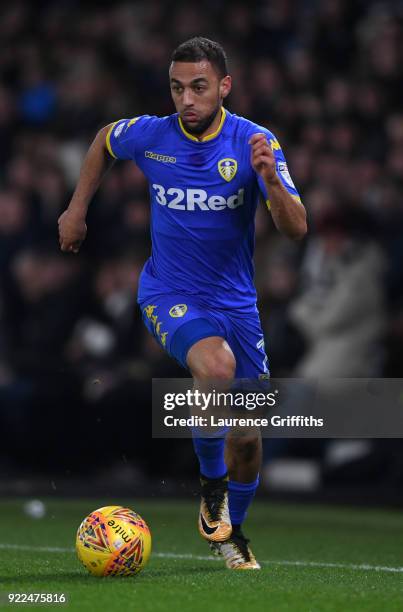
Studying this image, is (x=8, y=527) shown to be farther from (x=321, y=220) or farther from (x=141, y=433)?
(x=321, y=220)

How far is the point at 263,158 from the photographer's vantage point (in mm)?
6875

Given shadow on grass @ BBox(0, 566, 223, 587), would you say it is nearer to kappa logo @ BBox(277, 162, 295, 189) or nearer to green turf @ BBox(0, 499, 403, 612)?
green turf @ BBox(0, 499, 403, 612)

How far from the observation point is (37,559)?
315 inches

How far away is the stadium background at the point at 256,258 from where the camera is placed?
39.3 ft

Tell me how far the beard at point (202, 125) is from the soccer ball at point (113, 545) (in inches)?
80.1

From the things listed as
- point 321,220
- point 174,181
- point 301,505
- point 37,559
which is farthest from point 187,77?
point 301,505

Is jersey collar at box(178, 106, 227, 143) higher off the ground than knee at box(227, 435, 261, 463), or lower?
higher

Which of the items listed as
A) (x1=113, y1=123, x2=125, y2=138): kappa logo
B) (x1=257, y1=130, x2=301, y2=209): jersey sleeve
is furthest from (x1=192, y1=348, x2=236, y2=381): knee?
(x1=113, y1=123, x2=125, y2=138): kappa logo

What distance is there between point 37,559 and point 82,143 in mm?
8166

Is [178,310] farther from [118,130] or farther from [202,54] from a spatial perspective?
[202,54]

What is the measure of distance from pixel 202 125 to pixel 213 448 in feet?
5.47

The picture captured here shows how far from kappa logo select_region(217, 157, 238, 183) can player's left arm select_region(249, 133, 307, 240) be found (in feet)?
1.35

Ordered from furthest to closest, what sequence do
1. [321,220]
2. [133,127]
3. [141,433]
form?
1. [141,433]
2. [321,220]
3. [133,127]

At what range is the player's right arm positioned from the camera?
25.1ft
